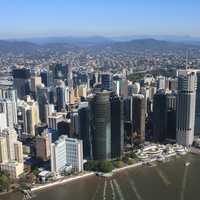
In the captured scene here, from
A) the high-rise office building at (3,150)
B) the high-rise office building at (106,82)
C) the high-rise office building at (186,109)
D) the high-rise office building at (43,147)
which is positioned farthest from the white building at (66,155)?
the high-rise office building at (106,82)

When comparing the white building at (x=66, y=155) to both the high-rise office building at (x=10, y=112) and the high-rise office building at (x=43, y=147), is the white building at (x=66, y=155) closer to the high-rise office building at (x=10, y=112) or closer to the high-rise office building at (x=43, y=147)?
the high-rise office building at (x=43, y=147)

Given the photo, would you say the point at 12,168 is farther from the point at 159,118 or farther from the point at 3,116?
the point at 159,118

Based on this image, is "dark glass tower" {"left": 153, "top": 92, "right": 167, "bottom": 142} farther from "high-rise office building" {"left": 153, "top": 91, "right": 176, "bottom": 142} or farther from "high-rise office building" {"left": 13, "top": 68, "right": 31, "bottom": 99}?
"high-rise office building" {"left": 13, "top": 68, "right": 31, "bottom": 99}

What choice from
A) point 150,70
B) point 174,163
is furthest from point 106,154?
point 150,70

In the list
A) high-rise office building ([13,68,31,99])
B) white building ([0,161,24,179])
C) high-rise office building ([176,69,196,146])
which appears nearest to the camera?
white building ([0,161,24,179])

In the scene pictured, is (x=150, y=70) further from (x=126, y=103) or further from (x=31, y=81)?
(x=126, y=103)

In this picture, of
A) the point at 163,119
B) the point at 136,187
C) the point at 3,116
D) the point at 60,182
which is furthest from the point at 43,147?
the point at 163,119

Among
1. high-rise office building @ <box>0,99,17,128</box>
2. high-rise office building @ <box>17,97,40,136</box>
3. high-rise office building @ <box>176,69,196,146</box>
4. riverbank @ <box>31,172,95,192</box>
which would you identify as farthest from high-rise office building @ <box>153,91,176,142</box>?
high-rise office building @ <box>0,99,17,128</box>

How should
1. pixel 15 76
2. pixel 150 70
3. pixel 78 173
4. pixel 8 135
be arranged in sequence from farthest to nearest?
1. pixel 150 70
2. pixel 15 76
3. pixel 8 135
4. pixel 78 173

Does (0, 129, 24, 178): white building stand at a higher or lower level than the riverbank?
higher
